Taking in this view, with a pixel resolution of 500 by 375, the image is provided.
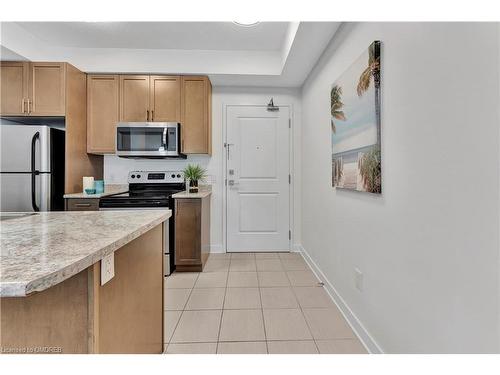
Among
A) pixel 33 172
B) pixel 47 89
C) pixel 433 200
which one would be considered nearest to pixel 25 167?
pixel 33 172

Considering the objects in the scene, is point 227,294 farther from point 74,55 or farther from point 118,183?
point 74,55

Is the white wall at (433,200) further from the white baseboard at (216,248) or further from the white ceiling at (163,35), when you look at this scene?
the white baseboard at (216,248)

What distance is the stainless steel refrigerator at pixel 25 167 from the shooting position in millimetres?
2715

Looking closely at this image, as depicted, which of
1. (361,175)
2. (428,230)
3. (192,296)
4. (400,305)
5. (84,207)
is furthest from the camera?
(84,207)

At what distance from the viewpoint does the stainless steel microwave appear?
320cm

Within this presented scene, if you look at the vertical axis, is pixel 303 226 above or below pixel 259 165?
below

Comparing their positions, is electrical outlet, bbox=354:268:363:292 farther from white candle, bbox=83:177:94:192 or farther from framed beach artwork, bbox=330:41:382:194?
white candle, bbox=83:177:94:192

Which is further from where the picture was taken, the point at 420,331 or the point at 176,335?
the point at 176,335

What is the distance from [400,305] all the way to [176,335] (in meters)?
1.43

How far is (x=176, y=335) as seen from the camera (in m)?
1.85

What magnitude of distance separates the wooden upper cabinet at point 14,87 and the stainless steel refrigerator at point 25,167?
0.34 metres

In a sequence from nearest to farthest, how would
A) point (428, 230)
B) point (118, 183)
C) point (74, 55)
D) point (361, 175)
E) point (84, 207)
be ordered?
point (428, 230) < point (361, 175) < point (84, 207) < point (74, 55) < point (118, 183)
